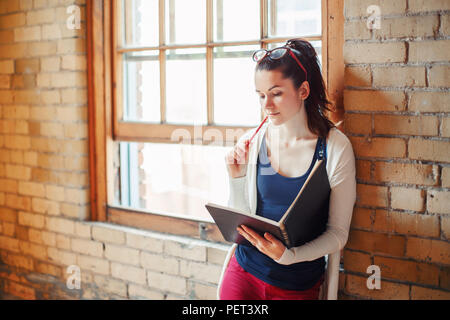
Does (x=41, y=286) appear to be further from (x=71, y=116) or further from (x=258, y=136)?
(x=258, y=136)

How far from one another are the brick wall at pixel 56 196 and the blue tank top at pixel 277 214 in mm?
644

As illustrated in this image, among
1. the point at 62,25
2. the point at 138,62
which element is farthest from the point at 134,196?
the point at 62,25

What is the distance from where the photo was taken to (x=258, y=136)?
1.76 meters

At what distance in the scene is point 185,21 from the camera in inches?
88.8

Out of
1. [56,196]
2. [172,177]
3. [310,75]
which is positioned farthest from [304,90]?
[56,196]

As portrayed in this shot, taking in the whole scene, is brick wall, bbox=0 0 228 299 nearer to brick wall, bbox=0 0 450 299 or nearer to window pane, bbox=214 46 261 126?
brick wall, bbox=0 0 450 299

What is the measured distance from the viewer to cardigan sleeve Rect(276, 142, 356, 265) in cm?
158

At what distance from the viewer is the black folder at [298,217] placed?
4.72 ft

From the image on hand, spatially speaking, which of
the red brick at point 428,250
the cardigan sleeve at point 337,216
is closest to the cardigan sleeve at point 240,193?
the cardigan sleeve at point 337,216

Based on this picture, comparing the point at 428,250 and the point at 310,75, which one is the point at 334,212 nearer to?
the point at 428,250

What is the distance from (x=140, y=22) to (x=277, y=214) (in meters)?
1.46

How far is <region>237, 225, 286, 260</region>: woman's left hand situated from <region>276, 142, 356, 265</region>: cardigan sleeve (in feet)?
0.08

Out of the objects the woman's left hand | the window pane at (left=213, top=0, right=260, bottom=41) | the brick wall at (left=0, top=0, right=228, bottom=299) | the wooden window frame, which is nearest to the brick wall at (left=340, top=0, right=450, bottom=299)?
the woman's left hand

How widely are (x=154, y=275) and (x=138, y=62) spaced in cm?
124
